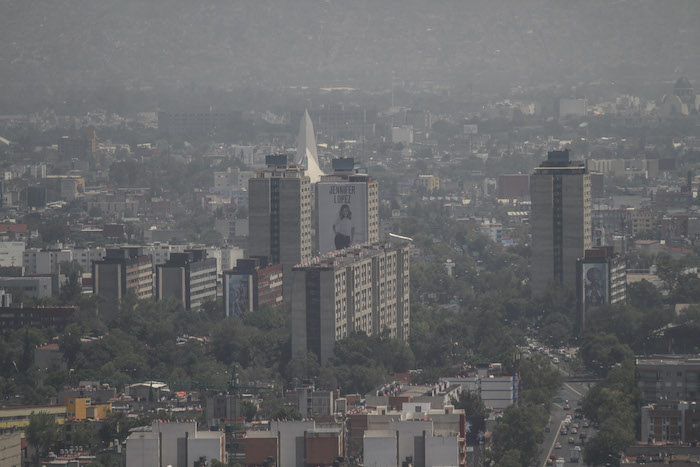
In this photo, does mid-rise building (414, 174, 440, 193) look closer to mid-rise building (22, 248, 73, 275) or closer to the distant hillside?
the distant hillside

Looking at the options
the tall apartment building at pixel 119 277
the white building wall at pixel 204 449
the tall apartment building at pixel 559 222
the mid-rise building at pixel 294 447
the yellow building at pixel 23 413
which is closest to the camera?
the white building wall at pixel 204 449

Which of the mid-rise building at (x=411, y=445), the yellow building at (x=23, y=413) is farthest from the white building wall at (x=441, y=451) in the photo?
the yellow building at (x=23, y=413)

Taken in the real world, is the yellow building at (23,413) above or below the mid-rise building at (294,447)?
below

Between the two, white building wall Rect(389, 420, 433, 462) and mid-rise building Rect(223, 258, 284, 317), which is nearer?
white building wall Rect(389, 420, 433, 462)

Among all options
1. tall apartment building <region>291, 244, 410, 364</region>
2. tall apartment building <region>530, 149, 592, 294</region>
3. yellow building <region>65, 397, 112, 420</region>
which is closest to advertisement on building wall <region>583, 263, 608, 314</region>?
tall apartment building <region>530, 149, 592, 294</region>

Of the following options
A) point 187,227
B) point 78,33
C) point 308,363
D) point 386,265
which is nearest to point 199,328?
point 386,265

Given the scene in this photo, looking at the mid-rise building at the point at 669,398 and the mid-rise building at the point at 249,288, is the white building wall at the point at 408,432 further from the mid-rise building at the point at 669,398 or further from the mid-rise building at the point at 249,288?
the mid-rise building at the point at 249,288

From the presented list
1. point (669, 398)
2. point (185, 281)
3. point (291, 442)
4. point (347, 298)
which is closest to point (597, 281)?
point (347, 298)
